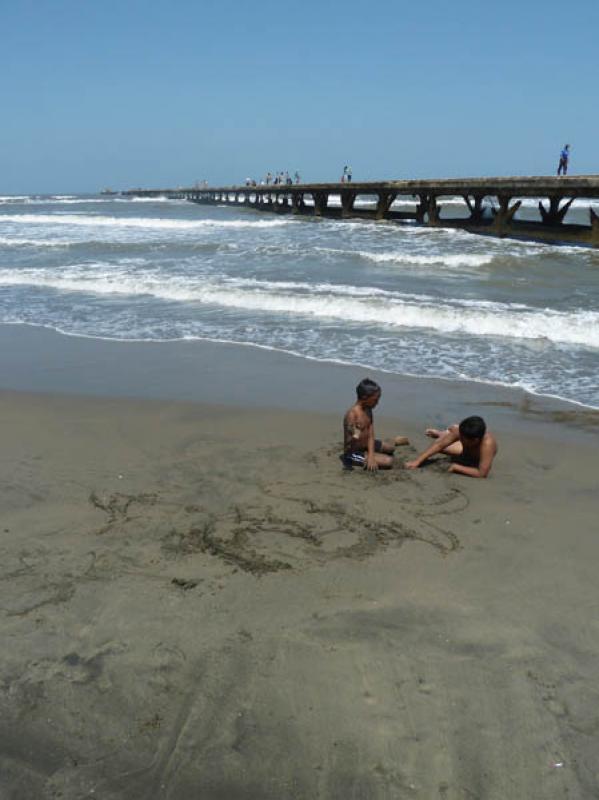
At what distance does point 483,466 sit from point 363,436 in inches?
33.3

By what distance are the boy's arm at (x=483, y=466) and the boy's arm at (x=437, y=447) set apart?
0.74 ft

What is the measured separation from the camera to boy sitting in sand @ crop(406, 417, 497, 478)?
4688 mm

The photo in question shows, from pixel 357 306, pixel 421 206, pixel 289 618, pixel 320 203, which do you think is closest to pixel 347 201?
pixel 320 203

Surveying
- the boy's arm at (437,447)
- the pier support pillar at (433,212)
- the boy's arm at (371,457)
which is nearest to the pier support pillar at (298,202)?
the pier support pillar at (433,212)

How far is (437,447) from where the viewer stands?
4.95 m

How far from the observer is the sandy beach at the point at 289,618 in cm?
225

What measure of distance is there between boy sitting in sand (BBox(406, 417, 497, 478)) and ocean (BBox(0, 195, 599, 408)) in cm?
218

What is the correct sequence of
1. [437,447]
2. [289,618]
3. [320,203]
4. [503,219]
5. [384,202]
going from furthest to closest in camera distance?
[320,203], [384,202], [503,219], [437,447], [289,618]

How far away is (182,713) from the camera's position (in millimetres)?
2434

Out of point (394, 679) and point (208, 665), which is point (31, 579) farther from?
point (394, 679)

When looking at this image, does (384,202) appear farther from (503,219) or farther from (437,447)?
(437,447)

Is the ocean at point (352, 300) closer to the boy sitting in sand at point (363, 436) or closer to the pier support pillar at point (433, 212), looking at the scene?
the boy sitting in sand at point (363, 436)

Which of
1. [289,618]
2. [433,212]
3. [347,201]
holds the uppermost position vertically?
[347,201]

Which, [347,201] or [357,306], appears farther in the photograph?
[347,201]
